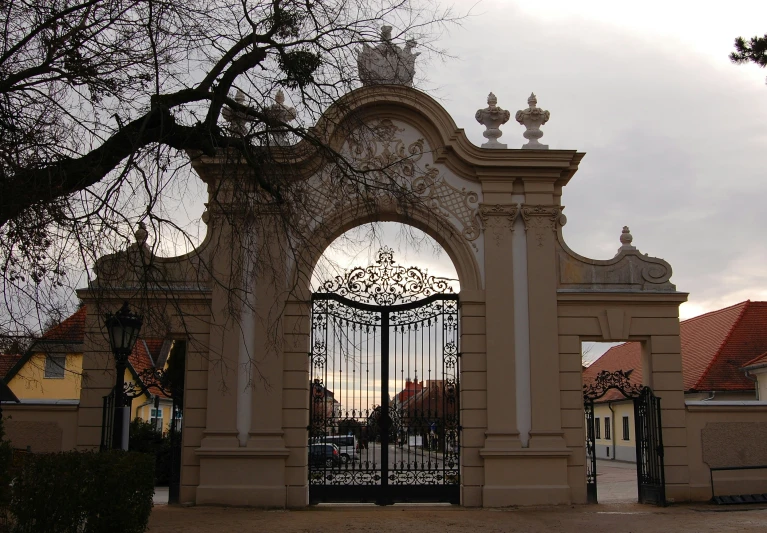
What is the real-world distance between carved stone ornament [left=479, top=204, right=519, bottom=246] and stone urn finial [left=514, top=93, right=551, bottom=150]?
3.76 ft

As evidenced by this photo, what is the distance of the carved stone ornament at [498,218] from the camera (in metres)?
13.2

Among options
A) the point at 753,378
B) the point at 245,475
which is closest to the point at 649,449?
the point at 245,475

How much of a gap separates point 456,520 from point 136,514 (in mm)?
4753

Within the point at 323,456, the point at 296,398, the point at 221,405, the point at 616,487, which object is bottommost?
the point at 616,487

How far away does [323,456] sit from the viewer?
12969mm

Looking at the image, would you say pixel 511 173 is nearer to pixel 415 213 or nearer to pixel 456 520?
pixel 415 213

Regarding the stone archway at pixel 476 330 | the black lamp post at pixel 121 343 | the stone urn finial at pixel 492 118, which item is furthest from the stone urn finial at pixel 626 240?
the black lamp post at pixel 121 343

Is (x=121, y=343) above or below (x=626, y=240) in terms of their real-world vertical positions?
below

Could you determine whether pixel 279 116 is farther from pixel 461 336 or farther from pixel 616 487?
pixel 616 487

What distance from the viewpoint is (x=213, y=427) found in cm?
1247

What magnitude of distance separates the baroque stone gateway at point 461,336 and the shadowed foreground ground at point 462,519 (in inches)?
20.9

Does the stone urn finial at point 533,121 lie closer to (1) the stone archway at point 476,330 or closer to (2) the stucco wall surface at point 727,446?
(1) the stone archway at point 476,330

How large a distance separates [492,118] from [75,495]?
884cm

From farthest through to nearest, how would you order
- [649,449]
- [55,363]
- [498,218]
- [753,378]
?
1. [753,378]
2. [498,218]
3. [649,449]
4. [55,363]
